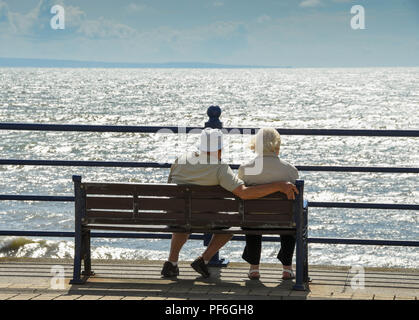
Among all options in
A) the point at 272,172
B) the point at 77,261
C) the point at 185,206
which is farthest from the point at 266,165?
the point at 77,261

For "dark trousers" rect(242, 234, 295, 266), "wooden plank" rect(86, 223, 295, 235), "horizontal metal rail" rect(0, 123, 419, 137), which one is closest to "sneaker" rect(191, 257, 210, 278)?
"dark trousers" rect(242, 234, 295, 266)

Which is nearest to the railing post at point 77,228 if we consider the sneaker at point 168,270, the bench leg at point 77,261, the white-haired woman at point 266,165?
the bench leg at point 77,261

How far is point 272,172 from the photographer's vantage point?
20.3 feet

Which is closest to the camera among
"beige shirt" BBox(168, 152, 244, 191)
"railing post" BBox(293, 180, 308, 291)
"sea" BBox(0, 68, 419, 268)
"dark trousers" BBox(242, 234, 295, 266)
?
"railing post" BBox(293, 180, 308, 291)

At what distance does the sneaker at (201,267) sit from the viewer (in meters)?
6.52

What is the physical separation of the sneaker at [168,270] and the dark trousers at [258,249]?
56 centimetres

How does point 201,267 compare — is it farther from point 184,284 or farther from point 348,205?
point 348,205

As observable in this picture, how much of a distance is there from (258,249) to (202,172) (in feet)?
2.65

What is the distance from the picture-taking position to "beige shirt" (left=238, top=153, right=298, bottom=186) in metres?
6.19

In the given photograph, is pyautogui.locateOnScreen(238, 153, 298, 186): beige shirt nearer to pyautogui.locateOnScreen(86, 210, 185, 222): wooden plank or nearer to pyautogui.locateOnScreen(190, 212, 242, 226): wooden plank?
pyautogui.locateOnScreen(190, 212, 242, 226): wooden plank

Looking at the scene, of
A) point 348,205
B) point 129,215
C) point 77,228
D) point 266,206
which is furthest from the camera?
point 348,205

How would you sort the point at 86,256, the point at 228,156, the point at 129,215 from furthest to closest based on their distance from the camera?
the point at 228,156 → the point at 86,256 → the point at 129,215

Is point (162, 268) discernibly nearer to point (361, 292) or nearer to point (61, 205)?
point (361, 292)

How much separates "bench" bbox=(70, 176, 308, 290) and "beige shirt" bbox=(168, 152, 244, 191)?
0.08m
